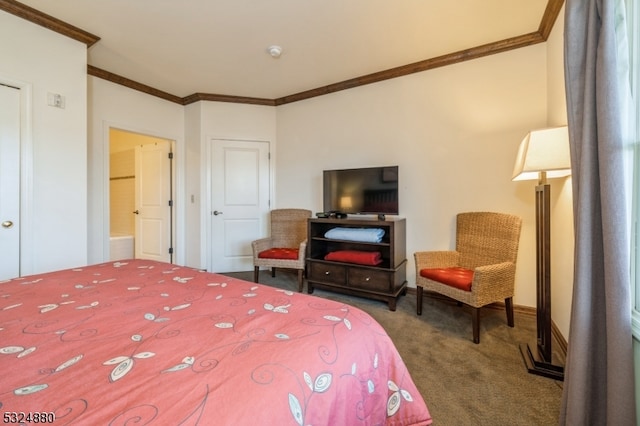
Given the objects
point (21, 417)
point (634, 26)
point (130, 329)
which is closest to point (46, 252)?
point (130, 329)

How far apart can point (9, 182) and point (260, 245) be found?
226 centimetres

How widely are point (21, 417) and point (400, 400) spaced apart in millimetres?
935

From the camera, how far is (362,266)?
289 centimetres

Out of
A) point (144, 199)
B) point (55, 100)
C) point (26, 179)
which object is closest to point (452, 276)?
point (26, 179)

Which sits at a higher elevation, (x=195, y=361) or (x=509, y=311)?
(x=195, y=361)

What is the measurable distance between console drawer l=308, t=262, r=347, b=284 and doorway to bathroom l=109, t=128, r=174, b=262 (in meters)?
2.41

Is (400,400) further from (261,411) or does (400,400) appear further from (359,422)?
Result: (261,411)

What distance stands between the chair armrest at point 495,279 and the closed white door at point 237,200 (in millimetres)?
2978

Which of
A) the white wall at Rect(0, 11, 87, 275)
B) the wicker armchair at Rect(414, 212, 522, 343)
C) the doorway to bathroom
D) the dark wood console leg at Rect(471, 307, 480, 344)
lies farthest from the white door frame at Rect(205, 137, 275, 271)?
the dark wood console leg at Rect(471, 307, 480, 344)

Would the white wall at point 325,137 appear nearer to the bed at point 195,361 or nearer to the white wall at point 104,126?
the white wall at point 104,126

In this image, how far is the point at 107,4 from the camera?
7.29ft

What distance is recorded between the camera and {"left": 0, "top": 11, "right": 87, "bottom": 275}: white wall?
2275 mm

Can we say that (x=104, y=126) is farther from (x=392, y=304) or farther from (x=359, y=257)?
(x=392, y=304)

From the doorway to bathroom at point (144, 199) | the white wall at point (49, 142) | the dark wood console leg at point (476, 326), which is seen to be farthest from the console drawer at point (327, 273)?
the doorway to bathroom at point (144, 199)
